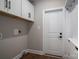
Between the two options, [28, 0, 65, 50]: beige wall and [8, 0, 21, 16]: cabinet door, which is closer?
[8, 0, 21, 16]: cabinet door

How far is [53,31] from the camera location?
9.95ft

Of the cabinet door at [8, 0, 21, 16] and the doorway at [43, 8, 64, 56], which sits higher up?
the cabinet door at [8, 0, 21, 16]

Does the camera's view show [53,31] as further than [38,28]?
No

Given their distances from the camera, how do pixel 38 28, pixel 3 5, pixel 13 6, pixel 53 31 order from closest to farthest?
1. pixel 3 5
2. pixel 13 6
3. pixel 53 31
4. pixel 38 28

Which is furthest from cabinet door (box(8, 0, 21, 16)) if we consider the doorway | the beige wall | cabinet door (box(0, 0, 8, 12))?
the doorway

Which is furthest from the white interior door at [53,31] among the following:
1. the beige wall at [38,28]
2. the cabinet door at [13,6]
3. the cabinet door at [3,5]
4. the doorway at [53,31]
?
the cabinet door at [3,5]

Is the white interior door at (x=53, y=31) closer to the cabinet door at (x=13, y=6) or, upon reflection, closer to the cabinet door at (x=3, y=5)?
the cabinet door at (x=13, y=6)

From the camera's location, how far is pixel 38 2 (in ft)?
10.3

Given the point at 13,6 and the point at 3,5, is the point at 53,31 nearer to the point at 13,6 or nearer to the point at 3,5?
the point at 13,6

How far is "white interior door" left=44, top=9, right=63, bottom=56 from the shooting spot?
2.91 meters

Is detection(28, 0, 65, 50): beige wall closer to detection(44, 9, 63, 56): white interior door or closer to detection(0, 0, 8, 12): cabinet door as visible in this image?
detection(44, 9, 63, 56): white interior door

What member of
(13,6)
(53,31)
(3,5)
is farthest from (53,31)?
(3,5)

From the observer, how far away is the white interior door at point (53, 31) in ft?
9.55

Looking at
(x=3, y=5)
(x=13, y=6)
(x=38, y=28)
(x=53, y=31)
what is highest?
(x=13, y=6)
